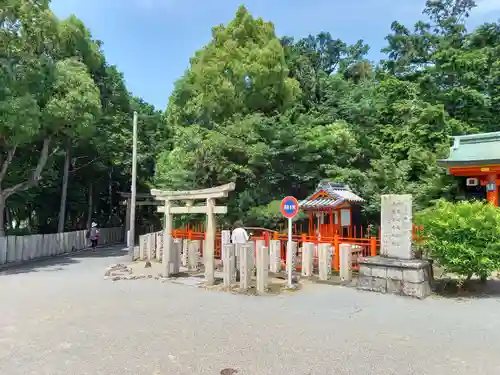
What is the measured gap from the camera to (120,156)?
2664cm

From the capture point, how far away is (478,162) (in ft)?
41.8

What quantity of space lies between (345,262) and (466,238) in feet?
9.62

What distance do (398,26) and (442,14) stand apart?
9.00 ft

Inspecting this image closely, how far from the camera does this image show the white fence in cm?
1714

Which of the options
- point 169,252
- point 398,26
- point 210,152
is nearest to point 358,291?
point 169,252

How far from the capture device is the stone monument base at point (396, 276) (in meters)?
8.95

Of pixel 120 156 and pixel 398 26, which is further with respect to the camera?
pixel 120 156

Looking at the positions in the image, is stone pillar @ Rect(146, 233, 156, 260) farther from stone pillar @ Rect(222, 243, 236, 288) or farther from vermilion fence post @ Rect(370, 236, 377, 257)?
vermilion fence post @ Rect(370, 236, 377, 257)

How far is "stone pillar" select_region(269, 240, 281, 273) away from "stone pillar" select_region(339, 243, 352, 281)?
7.52ft

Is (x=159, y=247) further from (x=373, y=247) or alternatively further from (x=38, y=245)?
(x=373, y=247)

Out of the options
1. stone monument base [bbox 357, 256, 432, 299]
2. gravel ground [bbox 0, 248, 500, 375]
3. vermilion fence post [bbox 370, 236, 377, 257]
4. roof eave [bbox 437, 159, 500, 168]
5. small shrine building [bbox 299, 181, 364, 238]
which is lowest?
gravel ground [bbox 0, 248, 500, 375]

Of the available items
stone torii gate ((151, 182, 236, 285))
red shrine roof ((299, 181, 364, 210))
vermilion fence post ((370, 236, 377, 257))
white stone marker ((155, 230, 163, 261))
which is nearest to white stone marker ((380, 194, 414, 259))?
vermilion fence post ((370, 236, 377, 257))

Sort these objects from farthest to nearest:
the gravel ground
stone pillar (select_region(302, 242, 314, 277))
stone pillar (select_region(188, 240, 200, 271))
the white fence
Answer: the white fence
stone pillar (select_region(188, 240, 200, 271))
stone pillar (select_region(302, 242, 314, 277))
the gravel ground

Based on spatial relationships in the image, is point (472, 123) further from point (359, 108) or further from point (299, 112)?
point (299, 112)
